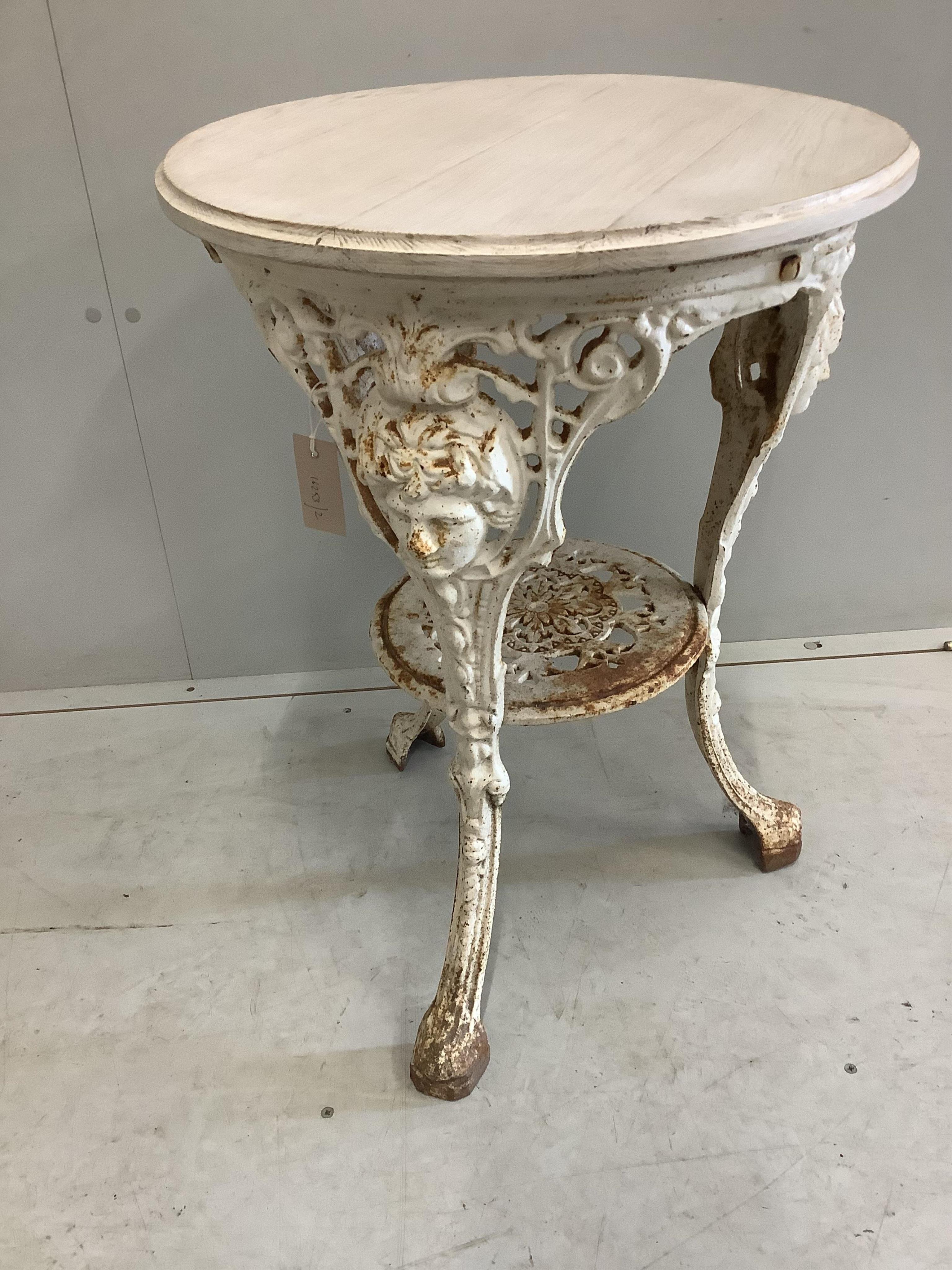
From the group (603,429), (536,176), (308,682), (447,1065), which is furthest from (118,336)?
(447,1065)

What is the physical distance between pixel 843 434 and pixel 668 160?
97cm

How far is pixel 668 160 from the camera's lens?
0.90m

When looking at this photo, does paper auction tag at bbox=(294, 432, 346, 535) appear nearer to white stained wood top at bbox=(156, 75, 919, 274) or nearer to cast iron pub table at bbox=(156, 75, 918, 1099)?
cast iron pub table at bbox=(156, 75, 918, 1099)

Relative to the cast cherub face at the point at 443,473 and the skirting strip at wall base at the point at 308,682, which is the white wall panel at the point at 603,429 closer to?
the skirting strip at wall base at the point at 308,682

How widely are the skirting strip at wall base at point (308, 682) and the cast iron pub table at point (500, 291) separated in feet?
2.10

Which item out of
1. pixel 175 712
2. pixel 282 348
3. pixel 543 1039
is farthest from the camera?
pixel 175 712

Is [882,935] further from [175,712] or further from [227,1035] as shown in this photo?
[175,712]

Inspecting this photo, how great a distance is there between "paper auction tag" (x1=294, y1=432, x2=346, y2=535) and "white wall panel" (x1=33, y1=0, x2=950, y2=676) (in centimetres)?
44

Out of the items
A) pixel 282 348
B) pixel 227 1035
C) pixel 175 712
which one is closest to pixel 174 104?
pixel 282 348

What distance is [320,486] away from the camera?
1.26 m

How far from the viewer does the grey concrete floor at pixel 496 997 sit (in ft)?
3.46

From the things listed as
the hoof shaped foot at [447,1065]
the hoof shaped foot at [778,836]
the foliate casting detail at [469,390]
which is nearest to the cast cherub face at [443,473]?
the foliate casting detail at [469,390]

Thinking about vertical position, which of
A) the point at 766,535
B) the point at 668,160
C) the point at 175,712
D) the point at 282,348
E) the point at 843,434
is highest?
the point at 668,160

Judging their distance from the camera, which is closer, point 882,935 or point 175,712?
point 882,935
